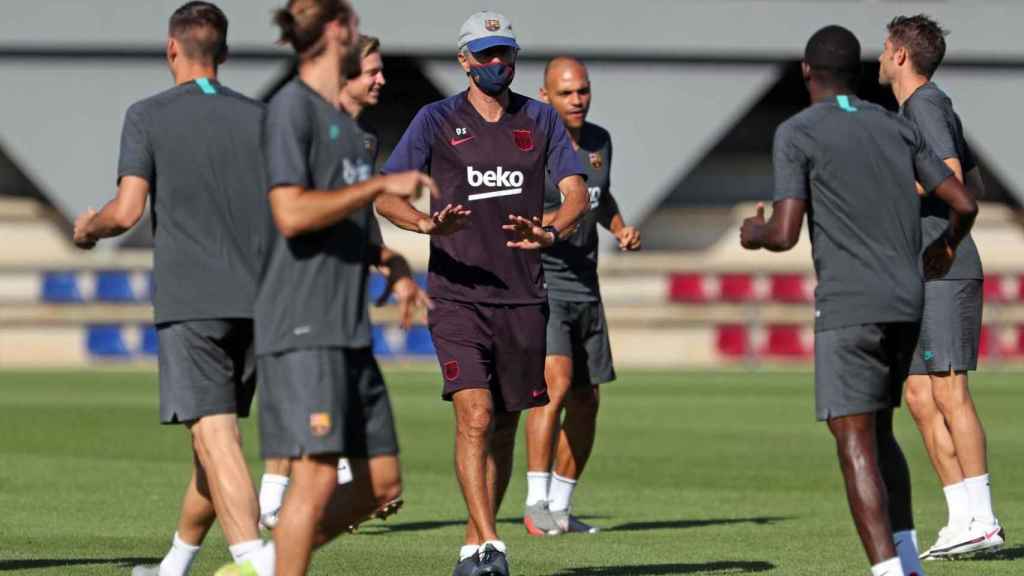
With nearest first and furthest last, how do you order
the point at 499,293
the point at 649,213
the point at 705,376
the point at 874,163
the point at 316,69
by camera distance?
the point at 316,69 < the point at 874,163 < the point at 499,293 < the point at 705,376 < the point at 649,213

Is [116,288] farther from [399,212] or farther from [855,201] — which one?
[855,201]

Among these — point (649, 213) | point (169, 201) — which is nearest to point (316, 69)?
point (169, 201)

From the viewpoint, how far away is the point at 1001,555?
10.2 m

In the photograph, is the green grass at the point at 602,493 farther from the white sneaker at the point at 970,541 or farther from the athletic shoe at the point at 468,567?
the athletic shoe at the point at 468,567

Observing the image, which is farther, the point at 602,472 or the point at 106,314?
the point at 106,314

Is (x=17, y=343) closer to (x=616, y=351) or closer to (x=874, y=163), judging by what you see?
(x=616, y=351)

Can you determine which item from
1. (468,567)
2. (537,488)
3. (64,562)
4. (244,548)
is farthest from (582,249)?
(244,548)

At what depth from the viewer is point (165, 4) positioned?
35.0 metres

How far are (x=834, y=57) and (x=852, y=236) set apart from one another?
687 mm

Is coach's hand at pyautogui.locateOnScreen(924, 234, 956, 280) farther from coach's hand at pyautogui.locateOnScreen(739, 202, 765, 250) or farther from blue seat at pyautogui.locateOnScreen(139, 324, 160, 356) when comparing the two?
blue seat at pyautogui.locateOnScreen(139, 324, 160, 356)

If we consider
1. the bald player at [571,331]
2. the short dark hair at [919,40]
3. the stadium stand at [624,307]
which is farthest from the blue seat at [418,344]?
the short dark hair at [919,40]

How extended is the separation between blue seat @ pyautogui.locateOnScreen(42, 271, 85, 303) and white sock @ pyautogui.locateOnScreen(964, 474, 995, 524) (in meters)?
26.8

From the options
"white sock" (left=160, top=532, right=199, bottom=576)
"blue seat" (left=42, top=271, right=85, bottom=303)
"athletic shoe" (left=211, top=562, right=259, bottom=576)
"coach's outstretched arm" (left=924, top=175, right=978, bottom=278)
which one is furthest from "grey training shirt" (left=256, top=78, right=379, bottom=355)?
"blue seat" (left=42, top=271, right=85, bottom=303)

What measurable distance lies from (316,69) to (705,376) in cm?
2365
